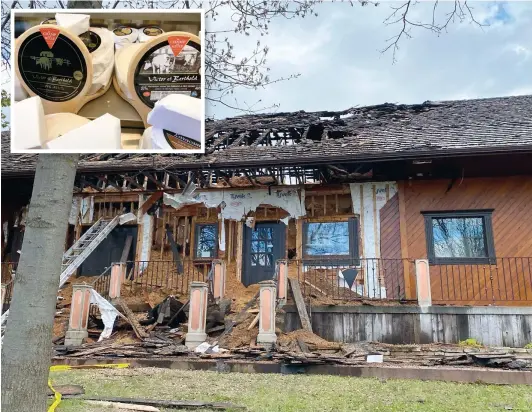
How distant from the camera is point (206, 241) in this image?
14.1 m

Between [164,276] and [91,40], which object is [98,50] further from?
[164,276]

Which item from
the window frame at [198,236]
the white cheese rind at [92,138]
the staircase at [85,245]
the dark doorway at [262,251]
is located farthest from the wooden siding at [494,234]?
the white cheese rind at [92,138]

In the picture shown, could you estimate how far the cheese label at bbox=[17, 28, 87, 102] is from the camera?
3.92 metres

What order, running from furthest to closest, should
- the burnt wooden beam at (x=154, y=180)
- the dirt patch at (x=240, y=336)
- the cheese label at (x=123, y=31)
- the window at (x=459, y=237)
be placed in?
1. the burnt wooden beam at (x=154, y=180)
2. the window at (x=459, y=237)
3. the dirt patch at (x=240, y=336)
4. the cheese label at (x=123, y=31)

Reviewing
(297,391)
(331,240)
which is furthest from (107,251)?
(297,391)

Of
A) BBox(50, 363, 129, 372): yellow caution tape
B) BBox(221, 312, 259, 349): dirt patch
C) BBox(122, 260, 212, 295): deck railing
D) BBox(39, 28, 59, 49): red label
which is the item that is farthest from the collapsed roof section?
BBox(39, 28, 59, 49): red label

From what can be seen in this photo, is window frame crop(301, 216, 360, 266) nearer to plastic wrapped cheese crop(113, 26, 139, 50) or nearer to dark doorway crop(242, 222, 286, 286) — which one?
dark doorway crop(242, 222, 286, 286)

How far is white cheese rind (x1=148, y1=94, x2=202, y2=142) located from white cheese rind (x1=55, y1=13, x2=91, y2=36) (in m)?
0.93

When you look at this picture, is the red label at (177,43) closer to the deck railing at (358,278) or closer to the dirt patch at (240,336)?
the dirt patch at (240,336)

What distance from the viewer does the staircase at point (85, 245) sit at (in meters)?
12.7

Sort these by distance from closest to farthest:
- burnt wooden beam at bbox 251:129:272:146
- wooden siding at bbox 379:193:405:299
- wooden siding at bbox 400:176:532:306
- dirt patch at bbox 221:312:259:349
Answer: dirt patch at bbox 221:312:259:349, wooden siding at bbox 400:176:532:306, wooden siding at bbox 379:193:405:299, burnt wooden beam at bbox 251:129:272:146

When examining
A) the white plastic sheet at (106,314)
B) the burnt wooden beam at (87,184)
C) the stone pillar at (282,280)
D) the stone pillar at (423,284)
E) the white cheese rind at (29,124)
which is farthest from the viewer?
the burnt wooden beam at (87,184)

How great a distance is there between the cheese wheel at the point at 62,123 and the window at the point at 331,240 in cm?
974

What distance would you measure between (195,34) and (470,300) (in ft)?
32.4
